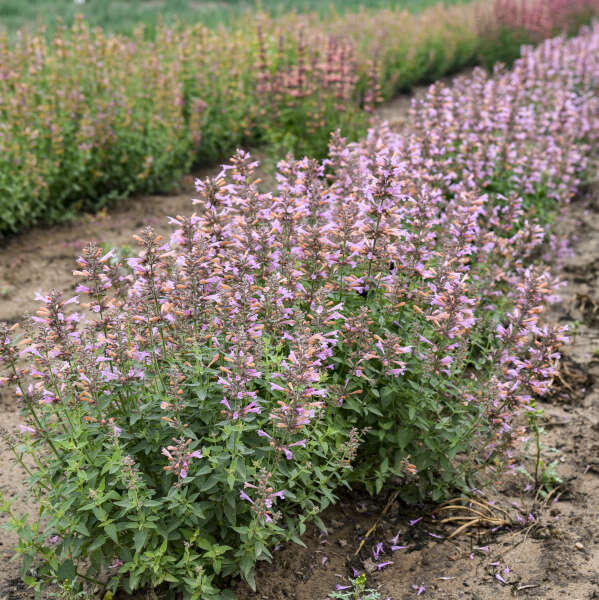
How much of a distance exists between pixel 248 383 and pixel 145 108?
7.54 metres

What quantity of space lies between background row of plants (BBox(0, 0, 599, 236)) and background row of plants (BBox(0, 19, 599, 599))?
423cm

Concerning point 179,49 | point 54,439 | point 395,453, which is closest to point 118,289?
point 54,439

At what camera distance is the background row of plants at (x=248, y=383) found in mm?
2852

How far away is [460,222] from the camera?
13.0ft

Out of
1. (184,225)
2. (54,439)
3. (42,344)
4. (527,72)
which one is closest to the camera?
(42,344)

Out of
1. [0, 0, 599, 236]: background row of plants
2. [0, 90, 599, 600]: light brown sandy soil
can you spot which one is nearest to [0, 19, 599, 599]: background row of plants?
[0, 90, 599, 600]: light brown sandy soil

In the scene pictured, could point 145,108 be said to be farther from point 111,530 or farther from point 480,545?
point 480,545

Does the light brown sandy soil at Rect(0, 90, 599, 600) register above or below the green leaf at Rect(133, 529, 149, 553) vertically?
below

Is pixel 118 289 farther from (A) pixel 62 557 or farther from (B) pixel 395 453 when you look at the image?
(B) pixel 395 453

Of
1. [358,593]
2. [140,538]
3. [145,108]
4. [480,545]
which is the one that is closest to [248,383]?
[140,538]

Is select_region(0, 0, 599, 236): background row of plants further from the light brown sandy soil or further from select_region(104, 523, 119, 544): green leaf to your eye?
select_region(104, 523, 119, 544): green leaf

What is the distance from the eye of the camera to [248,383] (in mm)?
3023

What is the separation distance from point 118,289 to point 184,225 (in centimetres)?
82

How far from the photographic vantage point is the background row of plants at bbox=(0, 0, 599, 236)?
7.44m
